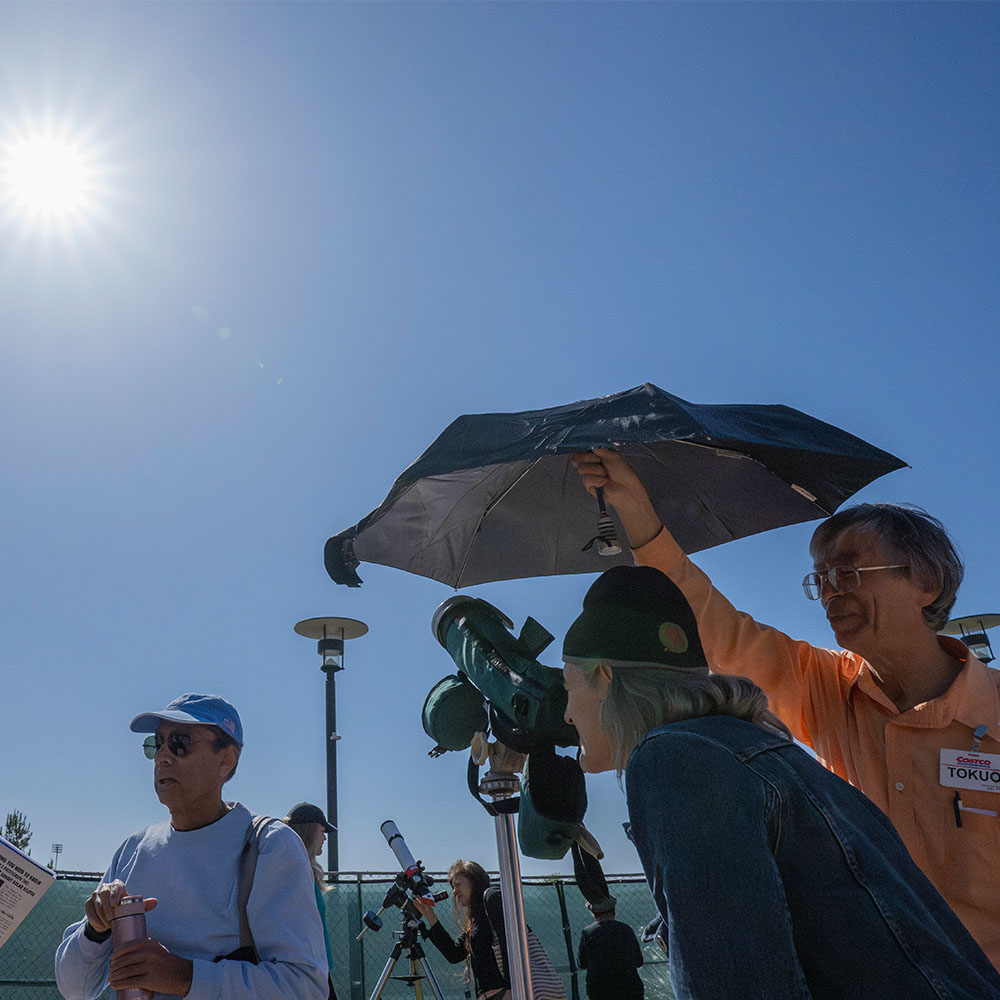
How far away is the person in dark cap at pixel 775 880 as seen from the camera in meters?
1.13

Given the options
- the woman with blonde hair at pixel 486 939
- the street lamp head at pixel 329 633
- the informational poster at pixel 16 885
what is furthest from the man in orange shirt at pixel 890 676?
the street lamp head at pixel 329 633

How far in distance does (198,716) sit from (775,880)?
1.88 meters

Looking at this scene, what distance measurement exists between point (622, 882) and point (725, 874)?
758cm

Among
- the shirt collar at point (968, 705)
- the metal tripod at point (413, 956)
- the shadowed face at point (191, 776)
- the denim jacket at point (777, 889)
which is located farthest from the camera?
the metal tripod at point (413, 956)

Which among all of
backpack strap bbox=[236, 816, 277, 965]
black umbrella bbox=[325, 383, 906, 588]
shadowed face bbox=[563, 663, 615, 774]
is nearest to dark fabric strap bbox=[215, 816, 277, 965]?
backpack strap bbox=[236, 816, 277, 965]

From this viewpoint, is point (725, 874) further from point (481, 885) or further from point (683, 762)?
point (481, 885)

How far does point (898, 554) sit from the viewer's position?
7.37 feet

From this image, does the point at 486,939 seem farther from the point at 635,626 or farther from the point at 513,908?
the point at 635,626

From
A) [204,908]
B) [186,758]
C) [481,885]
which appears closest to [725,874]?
[204,908]

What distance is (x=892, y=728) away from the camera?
7.27 feet

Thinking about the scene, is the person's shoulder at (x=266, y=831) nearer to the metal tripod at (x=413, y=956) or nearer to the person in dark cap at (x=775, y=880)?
the person in dark cap at (x=775, y=880)

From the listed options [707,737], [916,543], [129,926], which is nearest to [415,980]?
[129,926]

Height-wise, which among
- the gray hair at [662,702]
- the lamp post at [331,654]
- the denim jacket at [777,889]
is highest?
the lamp post at [331,654]

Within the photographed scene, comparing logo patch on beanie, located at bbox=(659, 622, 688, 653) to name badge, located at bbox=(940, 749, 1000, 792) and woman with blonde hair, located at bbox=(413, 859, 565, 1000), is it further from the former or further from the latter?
woman with blonde hair, located at bbox=(413, 859, 565, 1000)
